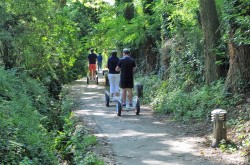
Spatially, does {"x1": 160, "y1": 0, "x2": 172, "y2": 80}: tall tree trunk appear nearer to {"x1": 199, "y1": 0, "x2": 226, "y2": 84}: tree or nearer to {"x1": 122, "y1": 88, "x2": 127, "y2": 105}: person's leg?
{"x1": 122, "y1": 88, "x2": 127, "y2": 105}: person's leg

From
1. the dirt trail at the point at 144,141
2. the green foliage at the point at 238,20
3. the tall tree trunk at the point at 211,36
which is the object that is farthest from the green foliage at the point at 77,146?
the green foliage at the point at 238,20

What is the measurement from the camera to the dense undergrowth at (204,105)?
9.10 meters

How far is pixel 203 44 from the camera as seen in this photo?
46.2ft

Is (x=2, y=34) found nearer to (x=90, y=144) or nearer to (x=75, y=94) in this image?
(x=75, y=94)

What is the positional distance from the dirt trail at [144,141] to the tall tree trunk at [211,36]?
2233 millimetres

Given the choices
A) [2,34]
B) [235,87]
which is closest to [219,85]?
[235,87]

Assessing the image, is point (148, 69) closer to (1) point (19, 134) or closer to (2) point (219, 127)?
(1) point (19, 134)

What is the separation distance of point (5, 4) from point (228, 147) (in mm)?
12089

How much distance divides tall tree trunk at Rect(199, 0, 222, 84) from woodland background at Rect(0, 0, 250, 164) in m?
0.03

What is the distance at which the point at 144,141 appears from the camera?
32.9 feet

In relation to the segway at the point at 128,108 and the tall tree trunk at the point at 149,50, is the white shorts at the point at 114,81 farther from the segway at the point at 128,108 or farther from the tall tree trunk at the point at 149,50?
the tall tree trunk at the point at 149,50

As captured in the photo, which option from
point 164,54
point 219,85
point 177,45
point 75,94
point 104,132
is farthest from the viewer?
point 75,94

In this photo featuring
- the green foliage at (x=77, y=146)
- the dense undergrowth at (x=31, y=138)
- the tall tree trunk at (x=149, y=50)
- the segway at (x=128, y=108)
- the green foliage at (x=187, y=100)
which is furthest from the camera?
the tall tree trunk at (x=149, y=50)

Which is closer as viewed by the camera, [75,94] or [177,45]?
[177,45]
